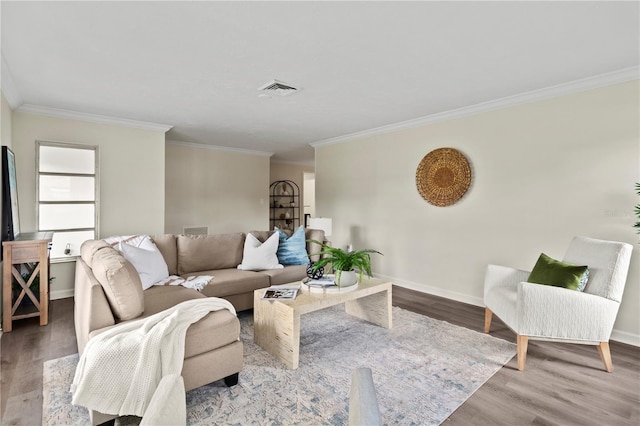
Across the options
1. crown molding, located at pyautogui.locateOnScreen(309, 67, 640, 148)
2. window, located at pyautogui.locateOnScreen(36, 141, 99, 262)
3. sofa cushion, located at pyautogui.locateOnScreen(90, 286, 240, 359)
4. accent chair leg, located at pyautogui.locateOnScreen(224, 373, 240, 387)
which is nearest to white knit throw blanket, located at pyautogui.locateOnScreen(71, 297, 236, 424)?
sofa cushion, located at pyautogui.locateOnScreen(90, 286, 240, 359)

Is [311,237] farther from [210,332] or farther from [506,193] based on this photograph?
[210,332]

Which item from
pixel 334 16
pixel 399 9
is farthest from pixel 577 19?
pixel 334 16

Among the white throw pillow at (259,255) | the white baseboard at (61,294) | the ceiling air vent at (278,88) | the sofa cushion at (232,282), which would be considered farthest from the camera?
the white baseboard at (61,294)

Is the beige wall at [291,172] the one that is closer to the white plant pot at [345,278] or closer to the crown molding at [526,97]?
the crown molding at [526,97]

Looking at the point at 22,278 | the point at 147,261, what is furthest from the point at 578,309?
the point at 22,278

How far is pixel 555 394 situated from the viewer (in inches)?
83.7

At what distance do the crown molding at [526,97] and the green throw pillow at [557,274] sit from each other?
1654mm

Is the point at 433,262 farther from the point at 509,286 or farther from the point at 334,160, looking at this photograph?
the point at 334,160

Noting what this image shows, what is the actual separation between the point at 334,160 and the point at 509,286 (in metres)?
3.57

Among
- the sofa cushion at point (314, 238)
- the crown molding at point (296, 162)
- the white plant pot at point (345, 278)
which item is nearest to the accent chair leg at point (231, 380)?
the white plant pot at point (345, 278)

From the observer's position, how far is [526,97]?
344 cm

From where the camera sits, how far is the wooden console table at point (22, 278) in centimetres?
304

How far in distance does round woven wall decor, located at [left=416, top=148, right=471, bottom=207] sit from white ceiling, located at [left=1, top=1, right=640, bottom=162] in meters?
0.59

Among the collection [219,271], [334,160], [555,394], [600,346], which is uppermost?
[334,160]
